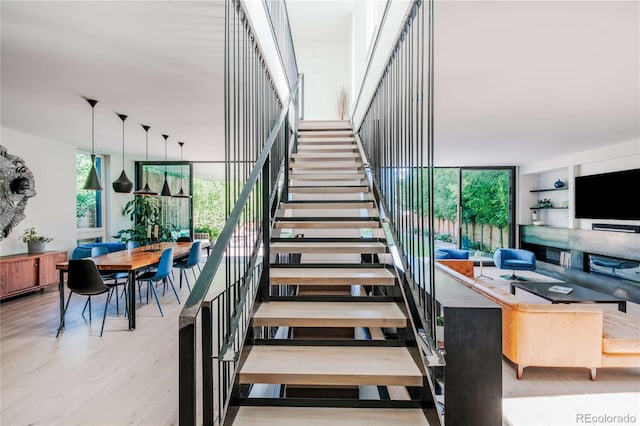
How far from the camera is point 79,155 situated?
269 inches

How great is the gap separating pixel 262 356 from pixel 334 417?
1.62 ft

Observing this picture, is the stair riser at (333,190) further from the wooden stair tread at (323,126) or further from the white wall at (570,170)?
the white wall at (570,170)

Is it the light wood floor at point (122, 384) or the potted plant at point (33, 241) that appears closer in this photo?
the light wood floor at point (122, 384)

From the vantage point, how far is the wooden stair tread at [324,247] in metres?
2.61

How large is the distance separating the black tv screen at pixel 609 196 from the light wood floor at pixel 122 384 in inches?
144

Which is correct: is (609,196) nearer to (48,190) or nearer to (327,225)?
(327,225)

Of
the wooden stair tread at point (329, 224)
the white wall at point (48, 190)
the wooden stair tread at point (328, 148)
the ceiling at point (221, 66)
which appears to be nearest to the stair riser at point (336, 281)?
the wooden stair tread at point (329, 224)

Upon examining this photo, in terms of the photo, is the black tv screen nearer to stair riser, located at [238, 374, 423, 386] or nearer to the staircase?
the staircase

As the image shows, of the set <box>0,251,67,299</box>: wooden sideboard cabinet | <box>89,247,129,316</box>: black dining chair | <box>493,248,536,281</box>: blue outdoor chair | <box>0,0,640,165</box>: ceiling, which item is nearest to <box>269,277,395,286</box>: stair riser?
<box>0,0,640,165</box>: ceiling

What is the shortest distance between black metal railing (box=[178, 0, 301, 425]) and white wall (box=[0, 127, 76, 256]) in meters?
4.51

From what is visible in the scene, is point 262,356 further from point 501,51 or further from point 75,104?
point 75,104

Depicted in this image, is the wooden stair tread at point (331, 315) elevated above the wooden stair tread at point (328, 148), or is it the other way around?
the wooden stair tread at point (328, 148)

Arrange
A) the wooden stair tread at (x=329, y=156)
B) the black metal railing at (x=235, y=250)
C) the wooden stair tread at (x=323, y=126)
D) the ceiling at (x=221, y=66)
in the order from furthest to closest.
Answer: the wooden stair tread at (x=323, y=126)
the wooden stair tread at (x=329, y=156)
the ceiling at (x=221, y=66)
the black metal railing at (x=235, y=250)

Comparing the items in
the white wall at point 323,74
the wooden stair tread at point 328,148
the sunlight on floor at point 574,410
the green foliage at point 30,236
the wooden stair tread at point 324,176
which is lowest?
the sunlight on floor at point 574,410
